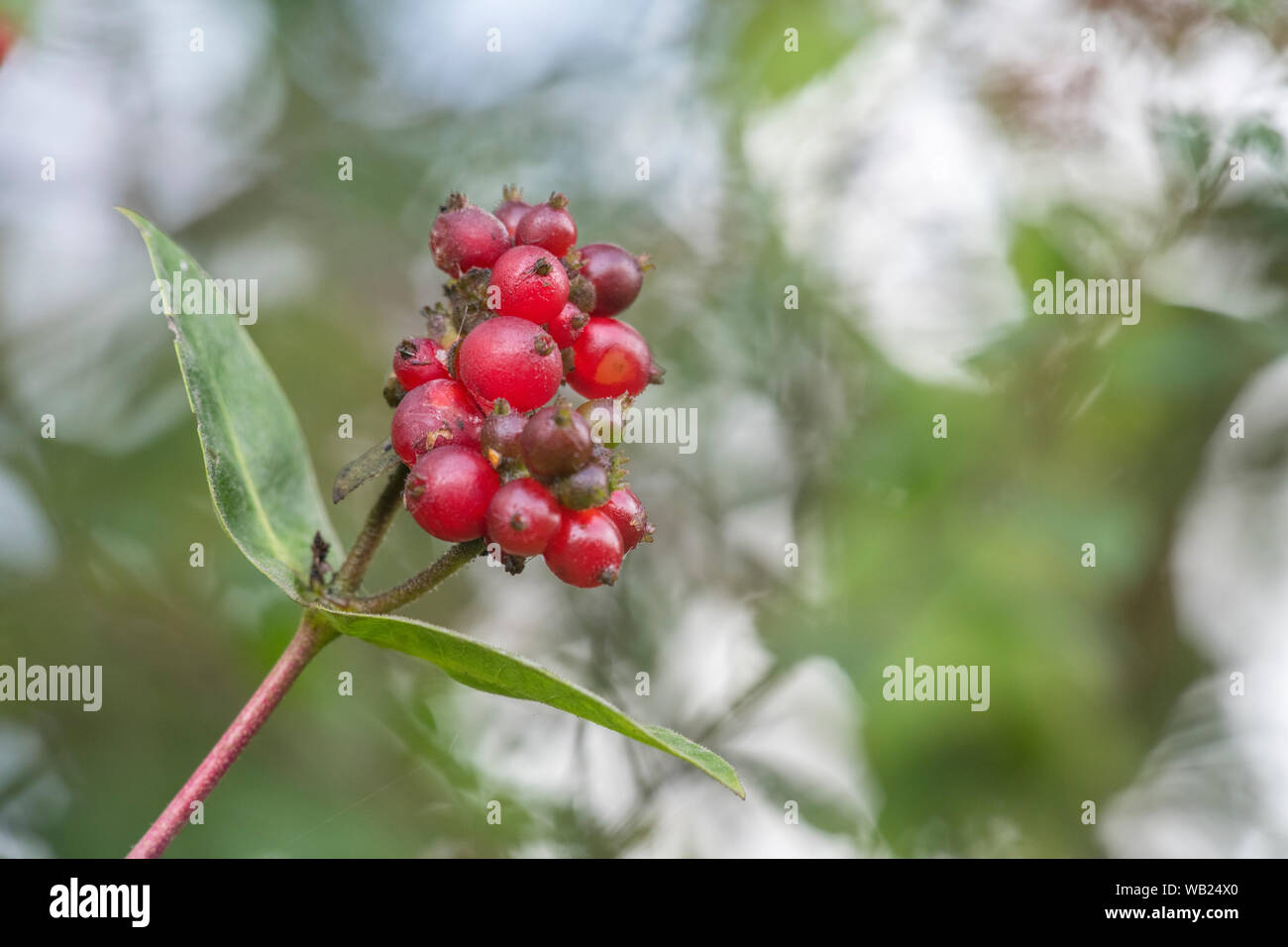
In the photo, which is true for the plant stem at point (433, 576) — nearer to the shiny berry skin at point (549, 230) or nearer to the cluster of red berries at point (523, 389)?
Result: the cluster of red berries at point (523, 389)

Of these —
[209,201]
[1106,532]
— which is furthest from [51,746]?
[1106,532]

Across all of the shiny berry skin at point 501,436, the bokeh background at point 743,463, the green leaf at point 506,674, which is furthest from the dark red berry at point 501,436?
the bokeh background at point 743,463

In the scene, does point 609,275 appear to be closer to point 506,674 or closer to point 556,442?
point 556,442

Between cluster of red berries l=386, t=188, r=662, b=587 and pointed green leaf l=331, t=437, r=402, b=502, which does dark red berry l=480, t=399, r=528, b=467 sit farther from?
pointed green leaf l=331, t=437, r=402, b=502

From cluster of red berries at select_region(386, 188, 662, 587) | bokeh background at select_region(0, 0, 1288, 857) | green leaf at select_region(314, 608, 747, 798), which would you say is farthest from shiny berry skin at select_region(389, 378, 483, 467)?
bokeh background at select_region(0, 0, 1288, 857)

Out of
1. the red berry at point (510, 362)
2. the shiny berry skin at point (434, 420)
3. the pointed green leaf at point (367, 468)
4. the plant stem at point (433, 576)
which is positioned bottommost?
the plant stem at point (433, 576)

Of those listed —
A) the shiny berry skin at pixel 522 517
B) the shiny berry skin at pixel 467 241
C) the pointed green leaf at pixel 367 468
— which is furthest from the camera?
the shiny berry skin at pixel 467 241

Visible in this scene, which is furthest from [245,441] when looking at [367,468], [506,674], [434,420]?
[506,674]
